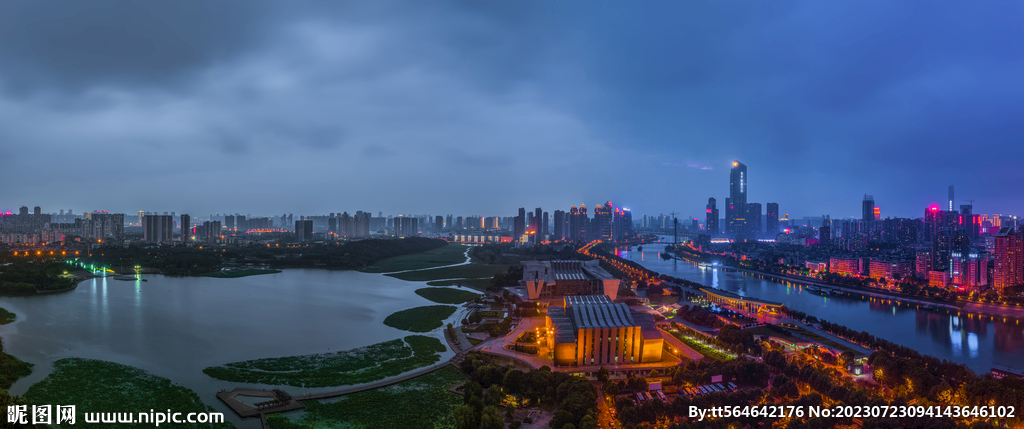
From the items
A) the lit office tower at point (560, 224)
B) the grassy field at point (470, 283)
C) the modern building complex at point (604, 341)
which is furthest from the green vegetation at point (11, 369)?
the lit office tower at point (560, 224)

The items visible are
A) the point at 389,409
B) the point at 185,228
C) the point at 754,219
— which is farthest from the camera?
the point at 754,219

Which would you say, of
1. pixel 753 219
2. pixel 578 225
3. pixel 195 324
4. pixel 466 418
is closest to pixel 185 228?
pixel 195 324

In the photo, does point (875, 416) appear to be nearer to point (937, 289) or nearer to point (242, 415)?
point (242, 415)

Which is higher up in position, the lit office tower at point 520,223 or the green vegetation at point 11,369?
the lit office tower at point 520,223

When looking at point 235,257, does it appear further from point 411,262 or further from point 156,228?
point 156,228

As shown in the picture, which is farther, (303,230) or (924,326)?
A: (303,230)

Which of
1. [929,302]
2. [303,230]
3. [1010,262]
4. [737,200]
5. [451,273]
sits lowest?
[929,302]

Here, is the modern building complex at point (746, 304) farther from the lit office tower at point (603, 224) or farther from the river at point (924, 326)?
the lit office tower at point (603, 224)
